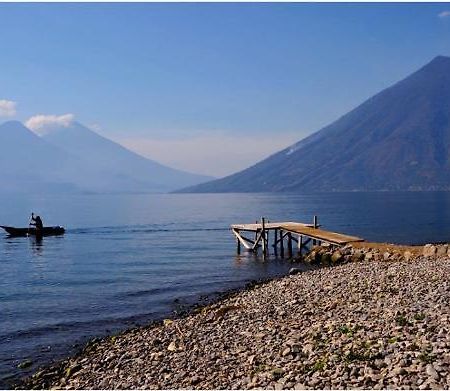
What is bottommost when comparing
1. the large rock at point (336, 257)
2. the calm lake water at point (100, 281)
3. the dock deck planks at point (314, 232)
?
the calm lake water at point (100, 281)

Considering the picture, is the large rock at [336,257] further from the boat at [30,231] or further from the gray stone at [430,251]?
the boat at [30,231]

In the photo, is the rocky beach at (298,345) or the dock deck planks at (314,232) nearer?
the rocky beach at (298,345)

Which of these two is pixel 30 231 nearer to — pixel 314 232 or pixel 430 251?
pixel 314 232

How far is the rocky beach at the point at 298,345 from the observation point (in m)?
12.2

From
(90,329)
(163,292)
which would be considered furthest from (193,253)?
(90,329)

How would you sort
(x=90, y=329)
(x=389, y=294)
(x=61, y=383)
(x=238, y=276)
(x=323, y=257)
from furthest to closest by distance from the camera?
(x=323, y=257) < (x=238, y=276) < (x=90, y=329) < (x=389, y=294) < (x=61, y=383)

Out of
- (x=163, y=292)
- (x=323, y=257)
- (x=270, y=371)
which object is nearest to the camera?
(x=270, y=371)

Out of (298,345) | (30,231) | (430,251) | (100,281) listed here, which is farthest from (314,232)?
(30,231)

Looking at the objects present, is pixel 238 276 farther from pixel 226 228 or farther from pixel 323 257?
pixel 226 228

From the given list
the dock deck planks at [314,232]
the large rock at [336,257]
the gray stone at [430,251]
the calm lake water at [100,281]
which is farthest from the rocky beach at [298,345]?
the dock deck planks at [314,232]

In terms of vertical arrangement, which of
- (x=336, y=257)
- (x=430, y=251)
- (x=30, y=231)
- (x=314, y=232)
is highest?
(x=30, y=231)

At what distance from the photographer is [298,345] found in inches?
585

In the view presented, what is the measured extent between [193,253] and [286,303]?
101ft

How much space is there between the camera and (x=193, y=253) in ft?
172
